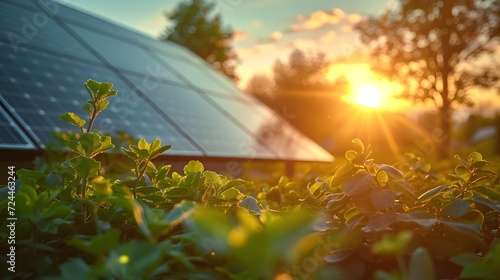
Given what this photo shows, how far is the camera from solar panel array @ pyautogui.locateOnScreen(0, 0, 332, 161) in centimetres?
394

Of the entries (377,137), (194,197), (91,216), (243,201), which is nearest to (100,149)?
(91,216)

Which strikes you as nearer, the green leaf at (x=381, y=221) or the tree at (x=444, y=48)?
the green leaf at (x=381, y=221)

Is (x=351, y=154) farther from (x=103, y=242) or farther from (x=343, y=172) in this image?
(x=103, y=242)

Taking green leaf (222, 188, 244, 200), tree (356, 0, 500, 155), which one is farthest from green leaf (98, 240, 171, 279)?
tree (356, 0, 500, 155)

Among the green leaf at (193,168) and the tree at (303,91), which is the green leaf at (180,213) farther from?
the tree at (303,91)

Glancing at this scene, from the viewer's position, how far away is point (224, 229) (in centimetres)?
65

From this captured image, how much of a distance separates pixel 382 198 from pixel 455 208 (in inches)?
7.8

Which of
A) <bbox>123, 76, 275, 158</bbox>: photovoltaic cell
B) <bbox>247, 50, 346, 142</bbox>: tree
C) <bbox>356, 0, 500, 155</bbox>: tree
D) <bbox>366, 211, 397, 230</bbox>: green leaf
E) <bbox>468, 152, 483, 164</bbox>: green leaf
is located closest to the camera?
<bbox>366, 211, 397, 230</bbox>: green leaf

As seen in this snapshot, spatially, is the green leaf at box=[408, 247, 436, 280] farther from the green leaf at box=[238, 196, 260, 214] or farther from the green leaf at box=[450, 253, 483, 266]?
the green leaf at box=[238, 196, 260, 214]

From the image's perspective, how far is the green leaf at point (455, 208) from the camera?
3.80 feet

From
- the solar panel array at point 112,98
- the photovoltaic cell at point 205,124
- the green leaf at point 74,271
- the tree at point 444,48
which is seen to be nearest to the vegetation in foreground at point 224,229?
the green leaf at point 74,271

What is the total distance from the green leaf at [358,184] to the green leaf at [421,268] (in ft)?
1.13

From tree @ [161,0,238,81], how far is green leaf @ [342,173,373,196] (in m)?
31.0

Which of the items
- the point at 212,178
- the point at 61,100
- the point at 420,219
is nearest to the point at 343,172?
the point at 420,219
